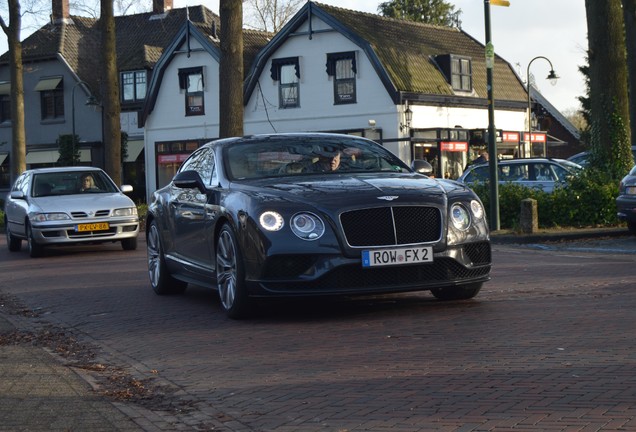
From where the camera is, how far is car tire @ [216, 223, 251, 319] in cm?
966

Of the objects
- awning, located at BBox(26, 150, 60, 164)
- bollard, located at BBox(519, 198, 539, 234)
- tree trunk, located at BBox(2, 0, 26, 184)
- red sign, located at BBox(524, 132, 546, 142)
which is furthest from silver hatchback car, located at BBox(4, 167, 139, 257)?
awning, located at BBox(26, 150, 60, 164)

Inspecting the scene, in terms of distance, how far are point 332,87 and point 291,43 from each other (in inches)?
112

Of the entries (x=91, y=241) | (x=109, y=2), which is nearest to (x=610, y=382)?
(x=91, y=241)

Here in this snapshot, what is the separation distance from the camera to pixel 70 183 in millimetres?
21203

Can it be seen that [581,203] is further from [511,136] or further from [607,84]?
[511,136]

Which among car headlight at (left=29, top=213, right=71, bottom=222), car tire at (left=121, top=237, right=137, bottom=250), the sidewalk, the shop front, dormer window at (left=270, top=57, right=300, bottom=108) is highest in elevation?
dormer window at (left=270, top=57, right=300, bottom=108)

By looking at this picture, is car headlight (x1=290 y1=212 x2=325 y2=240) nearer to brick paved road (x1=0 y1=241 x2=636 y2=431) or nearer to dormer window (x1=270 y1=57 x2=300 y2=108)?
brick paved road (x1=0 y1=241 x2=636 y2=431)

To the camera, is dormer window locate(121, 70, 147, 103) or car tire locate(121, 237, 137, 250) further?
dormer window locate(121, 70, 147, 103)

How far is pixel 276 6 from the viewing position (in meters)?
70.5

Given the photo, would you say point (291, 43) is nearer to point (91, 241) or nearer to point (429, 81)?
point (429, 81)

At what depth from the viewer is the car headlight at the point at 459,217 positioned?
959cm

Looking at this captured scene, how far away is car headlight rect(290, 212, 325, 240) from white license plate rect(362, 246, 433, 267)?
1.31ft

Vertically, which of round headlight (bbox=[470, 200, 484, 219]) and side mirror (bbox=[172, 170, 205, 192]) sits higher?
side mirror (bbox=[172, 170, 205, 192])

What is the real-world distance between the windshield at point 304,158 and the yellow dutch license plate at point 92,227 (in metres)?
9.23
